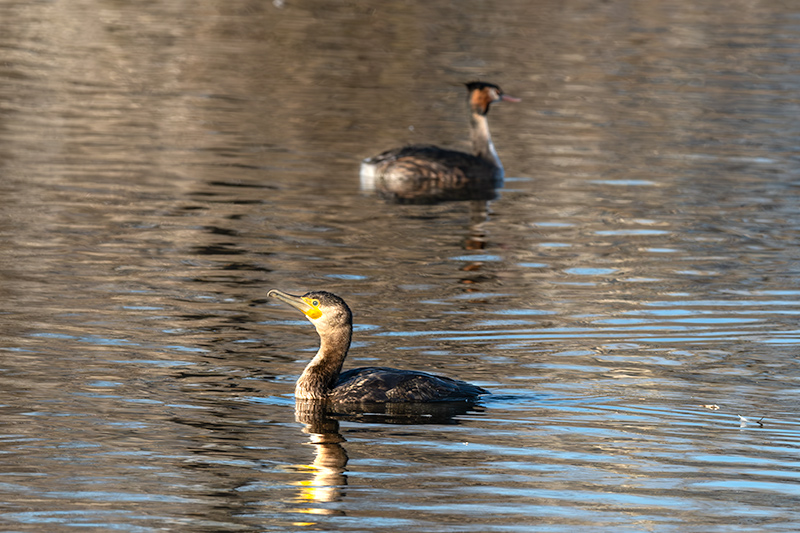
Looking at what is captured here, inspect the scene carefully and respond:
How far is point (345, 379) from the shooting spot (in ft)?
36.0

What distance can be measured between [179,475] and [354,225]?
9.72 m

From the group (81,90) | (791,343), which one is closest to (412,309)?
(791,343)

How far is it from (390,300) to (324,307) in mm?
3402

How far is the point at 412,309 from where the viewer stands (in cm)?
1395

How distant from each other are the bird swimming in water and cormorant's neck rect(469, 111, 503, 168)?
38.6 feet

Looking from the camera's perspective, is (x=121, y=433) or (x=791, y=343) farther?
(x=791, y=343)

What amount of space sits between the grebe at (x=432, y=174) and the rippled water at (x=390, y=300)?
1.76ft

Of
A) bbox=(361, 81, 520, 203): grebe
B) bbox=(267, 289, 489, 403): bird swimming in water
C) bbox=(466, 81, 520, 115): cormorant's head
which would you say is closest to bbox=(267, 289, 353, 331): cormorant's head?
bbox=(267, 289, 489, 403): bird swimming in water

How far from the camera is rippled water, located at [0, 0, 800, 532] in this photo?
8938 millimetres

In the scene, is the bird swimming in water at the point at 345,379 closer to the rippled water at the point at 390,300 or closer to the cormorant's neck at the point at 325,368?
the cormorant's neck at the point at 325,368

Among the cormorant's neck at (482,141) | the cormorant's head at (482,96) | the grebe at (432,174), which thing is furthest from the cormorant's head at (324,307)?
the cormorant's head at (482,96)

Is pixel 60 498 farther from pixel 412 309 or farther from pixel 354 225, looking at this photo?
pixel 354 225

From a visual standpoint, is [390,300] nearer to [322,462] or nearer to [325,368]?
[325,368]

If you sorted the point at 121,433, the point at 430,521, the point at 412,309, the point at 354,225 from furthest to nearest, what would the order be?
the point at 354,225
the point at 412,309
the point at 121,433
the point at 430,521
